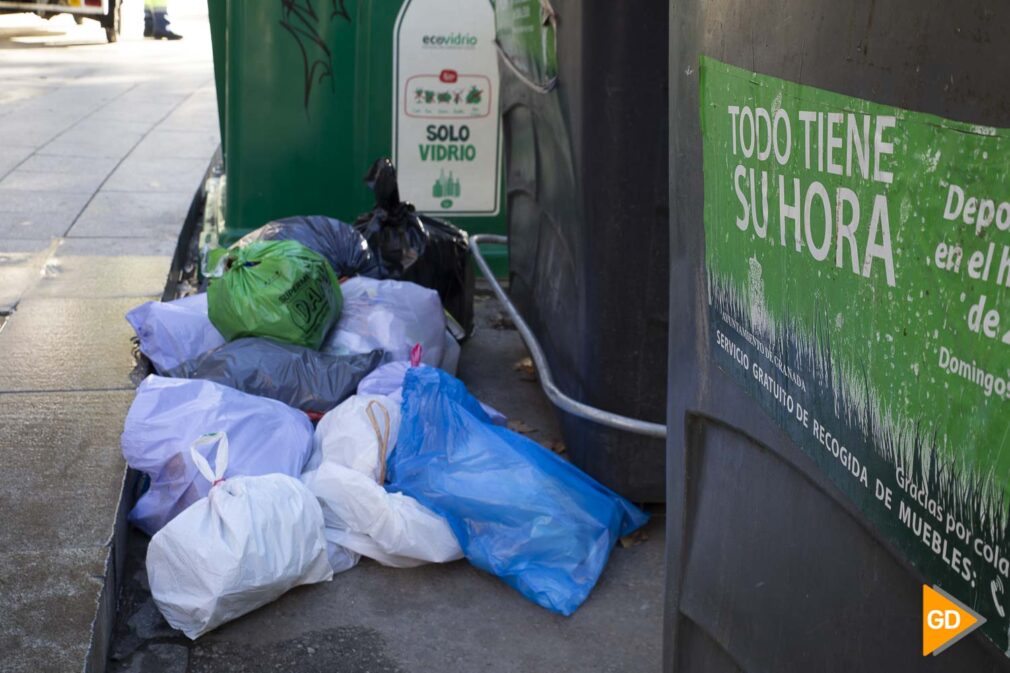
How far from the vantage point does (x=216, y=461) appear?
316 cm

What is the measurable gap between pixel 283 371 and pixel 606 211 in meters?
1.22

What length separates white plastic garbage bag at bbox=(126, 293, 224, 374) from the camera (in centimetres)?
412

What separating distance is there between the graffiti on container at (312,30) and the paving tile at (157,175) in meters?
1.60

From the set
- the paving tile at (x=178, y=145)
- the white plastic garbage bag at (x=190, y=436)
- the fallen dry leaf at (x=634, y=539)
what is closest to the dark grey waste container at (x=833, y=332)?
the fallen dry leaf at (x=634, y=539)

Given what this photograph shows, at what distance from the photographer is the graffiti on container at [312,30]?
17.6 feet

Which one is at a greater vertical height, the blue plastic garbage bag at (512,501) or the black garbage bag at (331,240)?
→ the black garbage bag at (331,240)

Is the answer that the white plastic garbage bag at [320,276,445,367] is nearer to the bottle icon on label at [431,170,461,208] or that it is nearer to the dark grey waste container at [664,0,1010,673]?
the bottle icon on label at [431,170,461,208]

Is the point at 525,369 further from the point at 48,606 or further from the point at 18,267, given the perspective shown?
the point at 48,606

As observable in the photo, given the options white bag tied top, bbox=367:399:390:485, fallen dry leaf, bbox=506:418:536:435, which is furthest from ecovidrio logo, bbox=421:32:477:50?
white bag tied top, bbox=367:399:390:485

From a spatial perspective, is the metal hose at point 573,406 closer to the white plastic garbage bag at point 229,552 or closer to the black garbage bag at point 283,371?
the black garbage bag at point 283,371

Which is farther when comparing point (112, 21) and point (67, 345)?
point (112, 21)

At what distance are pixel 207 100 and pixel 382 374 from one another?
7687 mm

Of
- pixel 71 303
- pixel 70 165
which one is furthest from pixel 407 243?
pixel 70 165

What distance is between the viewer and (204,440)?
128 inches
